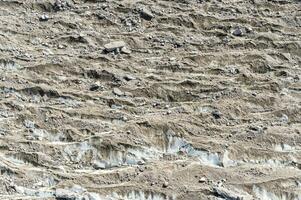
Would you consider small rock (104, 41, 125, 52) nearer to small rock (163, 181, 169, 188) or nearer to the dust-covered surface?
the dust-covered surface

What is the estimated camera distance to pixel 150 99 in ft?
34.1

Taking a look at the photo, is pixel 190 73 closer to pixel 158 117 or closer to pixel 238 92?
pixel 238 92

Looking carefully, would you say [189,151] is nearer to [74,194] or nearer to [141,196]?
[141,196]

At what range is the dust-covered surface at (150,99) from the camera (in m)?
8.48

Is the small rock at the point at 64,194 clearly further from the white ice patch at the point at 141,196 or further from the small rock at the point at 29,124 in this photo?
the small rock at the point at 29,124

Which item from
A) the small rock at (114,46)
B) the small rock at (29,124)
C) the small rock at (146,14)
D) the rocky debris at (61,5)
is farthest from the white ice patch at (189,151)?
the rocky debris at (61,5)

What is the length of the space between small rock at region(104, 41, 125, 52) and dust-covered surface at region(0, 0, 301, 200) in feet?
0.08

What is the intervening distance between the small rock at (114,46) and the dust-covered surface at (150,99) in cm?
2

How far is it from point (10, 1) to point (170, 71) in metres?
4.18

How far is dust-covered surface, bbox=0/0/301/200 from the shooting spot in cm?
848

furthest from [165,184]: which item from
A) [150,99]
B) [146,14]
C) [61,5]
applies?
[61,5]

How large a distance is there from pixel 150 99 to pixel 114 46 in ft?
5.91

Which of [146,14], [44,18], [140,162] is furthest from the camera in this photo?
[146,14]

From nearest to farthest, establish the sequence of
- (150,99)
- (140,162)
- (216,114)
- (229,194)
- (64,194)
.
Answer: (64,194) → (229,194) → (140,162) → (216,114) → (150,99)
